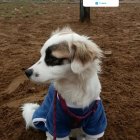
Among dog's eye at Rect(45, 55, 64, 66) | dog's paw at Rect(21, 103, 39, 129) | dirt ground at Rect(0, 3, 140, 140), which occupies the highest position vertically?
dog's eye at Rect(45, 55, 64, 66)

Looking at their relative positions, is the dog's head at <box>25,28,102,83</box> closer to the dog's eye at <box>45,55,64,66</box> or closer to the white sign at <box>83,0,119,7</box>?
the dog's eye at <box>45,55,64,66</box>

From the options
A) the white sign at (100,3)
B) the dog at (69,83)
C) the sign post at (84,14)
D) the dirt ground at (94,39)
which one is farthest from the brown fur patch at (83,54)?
the sign post at (84,14)

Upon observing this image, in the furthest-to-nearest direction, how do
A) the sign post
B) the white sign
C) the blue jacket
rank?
1. the sign post
2. the white sign
3. the blue jacket

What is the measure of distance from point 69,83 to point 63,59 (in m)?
0.28

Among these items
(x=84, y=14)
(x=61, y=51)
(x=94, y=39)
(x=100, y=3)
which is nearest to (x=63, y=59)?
(x=61, y=51)

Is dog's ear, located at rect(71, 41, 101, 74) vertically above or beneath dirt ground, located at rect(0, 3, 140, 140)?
above

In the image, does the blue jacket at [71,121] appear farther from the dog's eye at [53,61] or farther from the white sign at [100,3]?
the white sign at [100,3]

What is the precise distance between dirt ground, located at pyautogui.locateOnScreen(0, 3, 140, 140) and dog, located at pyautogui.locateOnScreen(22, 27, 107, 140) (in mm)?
539

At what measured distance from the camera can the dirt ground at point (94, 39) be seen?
3787 millimetres

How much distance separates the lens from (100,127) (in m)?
3.10

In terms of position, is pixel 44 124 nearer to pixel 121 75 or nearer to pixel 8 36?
pixel 121 75

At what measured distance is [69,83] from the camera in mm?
2951

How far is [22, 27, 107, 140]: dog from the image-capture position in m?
2.72

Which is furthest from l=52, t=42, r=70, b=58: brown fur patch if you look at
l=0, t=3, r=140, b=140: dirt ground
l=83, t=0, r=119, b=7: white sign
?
l=83, t=0, r=119, b=7: white sign
